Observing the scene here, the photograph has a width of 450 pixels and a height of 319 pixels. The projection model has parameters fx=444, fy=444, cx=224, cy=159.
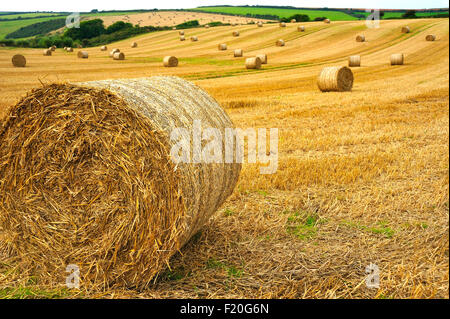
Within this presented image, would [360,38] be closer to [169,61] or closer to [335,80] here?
[169,61]

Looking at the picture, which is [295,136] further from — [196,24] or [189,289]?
[196,24]

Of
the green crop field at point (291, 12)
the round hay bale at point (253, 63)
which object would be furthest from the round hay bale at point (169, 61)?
the green crop field at point (291, 12)

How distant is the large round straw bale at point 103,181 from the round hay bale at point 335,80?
12293mm

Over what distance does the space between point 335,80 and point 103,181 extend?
43.4ft

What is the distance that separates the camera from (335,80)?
15.9m

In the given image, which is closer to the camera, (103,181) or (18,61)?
(103,181)

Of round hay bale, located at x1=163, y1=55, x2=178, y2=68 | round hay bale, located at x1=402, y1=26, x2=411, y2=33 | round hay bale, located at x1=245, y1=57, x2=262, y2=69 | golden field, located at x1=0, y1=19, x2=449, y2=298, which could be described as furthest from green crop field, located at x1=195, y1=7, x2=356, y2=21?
golden field, located at x1=0, y1=19, x2=449, y2=298

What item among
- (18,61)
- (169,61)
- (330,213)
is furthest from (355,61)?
(330,213)

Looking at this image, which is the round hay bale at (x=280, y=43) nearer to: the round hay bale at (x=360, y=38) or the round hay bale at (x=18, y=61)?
the round hay bale at (x=360, y=38)

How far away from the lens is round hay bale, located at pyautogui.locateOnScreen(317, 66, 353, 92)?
15938 mm

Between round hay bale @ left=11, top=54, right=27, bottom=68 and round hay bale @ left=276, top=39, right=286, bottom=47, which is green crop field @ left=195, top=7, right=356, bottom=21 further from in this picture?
round hay bale @ left=11, top=54, right=27, bottom=68

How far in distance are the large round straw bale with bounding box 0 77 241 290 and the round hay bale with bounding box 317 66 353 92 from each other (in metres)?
12.3

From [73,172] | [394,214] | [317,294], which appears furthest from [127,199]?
[394,214]

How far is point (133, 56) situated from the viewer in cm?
3644
